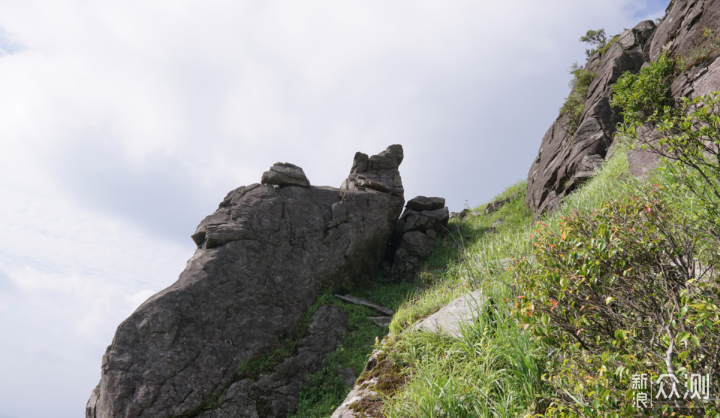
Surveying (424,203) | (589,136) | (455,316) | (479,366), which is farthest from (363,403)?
(589,136)

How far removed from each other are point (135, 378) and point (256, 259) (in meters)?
4.51

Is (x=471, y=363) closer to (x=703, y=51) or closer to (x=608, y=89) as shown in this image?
(x=703, y=51)

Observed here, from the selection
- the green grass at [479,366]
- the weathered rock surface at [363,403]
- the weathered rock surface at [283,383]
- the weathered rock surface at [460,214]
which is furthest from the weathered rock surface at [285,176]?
the weathered rock surface at [460,214]

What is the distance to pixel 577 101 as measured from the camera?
55.6 feet

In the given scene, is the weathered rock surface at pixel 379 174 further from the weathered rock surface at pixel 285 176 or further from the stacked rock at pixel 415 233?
the weathered rock surface at pixel 285 176

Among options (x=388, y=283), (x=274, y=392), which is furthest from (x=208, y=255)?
(x=388, y=283)

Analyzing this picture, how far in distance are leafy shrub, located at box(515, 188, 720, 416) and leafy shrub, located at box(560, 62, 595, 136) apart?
1418cm

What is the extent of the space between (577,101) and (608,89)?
2.43 metres

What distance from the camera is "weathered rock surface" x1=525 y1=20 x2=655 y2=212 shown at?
13.6m

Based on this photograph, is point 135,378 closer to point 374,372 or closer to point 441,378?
point 374,372

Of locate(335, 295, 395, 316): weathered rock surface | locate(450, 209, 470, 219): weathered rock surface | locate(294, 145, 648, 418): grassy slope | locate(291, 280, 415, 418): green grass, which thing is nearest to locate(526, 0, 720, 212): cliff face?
locate(294, 145, 648, 418): grassy slope

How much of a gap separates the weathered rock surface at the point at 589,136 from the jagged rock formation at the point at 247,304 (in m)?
6.98

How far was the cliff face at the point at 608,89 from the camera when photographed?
1057 centimetres

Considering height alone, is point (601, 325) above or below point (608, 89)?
below
